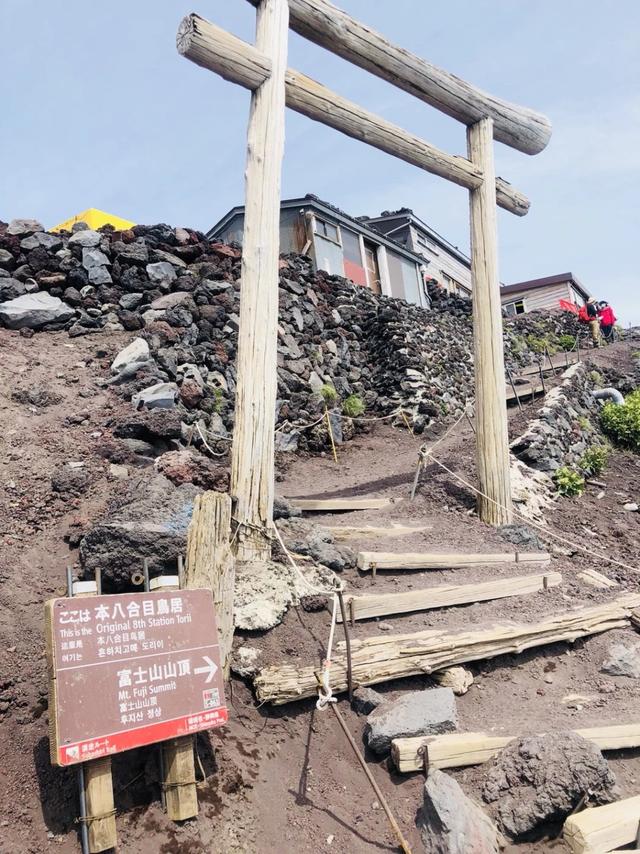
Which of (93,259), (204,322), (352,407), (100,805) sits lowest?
(100,805)

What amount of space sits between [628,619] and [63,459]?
561cm

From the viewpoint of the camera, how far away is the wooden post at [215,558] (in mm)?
4371

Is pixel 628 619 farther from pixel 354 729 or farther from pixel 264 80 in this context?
pixel 264 80

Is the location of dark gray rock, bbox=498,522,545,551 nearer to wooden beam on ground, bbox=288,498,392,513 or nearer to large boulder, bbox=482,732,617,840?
wooden beam on ground, bbox=288,498,392,513

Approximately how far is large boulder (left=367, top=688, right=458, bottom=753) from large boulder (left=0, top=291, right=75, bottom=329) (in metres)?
7.84

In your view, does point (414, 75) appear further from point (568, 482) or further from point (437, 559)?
point (568, 482)

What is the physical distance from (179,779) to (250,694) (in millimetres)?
1020

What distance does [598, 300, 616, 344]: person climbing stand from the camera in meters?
23.4

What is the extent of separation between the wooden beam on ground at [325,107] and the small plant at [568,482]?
4007mm

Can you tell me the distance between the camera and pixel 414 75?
8.14 metres

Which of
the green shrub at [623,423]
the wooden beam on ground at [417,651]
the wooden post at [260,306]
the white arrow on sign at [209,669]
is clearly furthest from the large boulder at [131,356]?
the green shrub at [623,423]

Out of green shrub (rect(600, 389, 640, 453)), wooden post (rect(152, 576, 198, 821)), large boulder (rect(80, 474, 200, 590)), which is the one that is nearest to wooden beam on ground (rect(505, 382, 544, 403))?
green shrub (rect(600, 389, 640, 453))

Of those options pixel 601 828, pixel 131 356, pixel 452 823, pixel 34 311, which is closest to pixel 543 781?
pixel 601 828

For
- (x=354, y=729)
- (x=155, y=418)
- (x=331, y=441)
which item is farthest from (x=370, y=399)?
(x=354, y=729)
